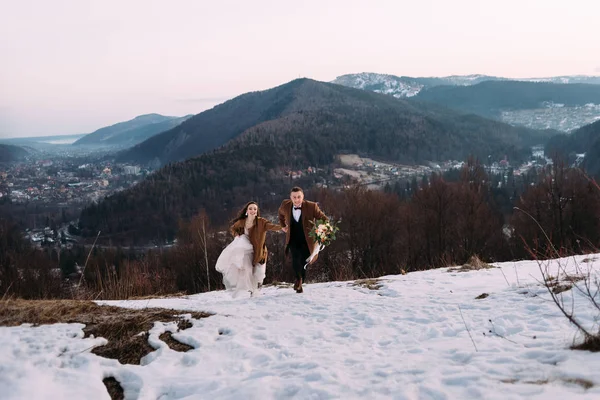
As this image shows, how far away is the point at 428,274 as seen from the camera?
9000 millimetres

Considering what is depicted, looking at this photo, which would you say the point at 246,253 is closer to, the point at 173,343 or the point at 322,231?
the point at 322,231

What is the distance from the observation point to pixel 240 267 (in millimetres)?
8234

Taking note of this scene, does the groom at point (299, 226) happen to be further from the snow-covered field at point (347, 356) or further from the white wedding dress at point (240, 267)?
the snow-covered field at point (347, 356)

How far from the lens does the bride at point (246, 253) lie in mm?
8242

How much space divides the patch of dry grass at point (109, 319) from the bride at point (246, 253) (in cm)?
205

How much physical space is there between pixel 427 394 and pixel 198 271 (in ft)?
110

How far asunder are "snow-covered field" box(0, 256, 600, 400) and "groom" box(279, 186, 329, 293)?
6.34 ft

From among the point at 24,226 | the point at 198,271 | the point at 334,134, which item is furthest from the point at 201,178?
the point at 198,271

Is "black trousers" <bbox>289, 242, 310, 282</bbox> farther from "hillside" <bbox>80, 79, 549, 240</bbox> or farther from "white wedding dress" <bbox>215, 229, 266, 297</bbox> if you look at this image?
"hillside" <bbox>80, 79, 549, 240</bbox>

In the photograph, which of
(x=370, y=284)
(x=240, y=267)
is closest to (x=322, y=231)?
(x=370, y=284)

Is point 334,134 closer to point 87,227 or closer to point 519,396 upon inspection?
point 87,227

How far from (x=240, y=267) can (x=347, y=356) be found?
14.4ft

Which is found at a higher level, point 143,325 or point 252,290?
point 143,325

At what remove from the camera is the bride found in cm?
824
